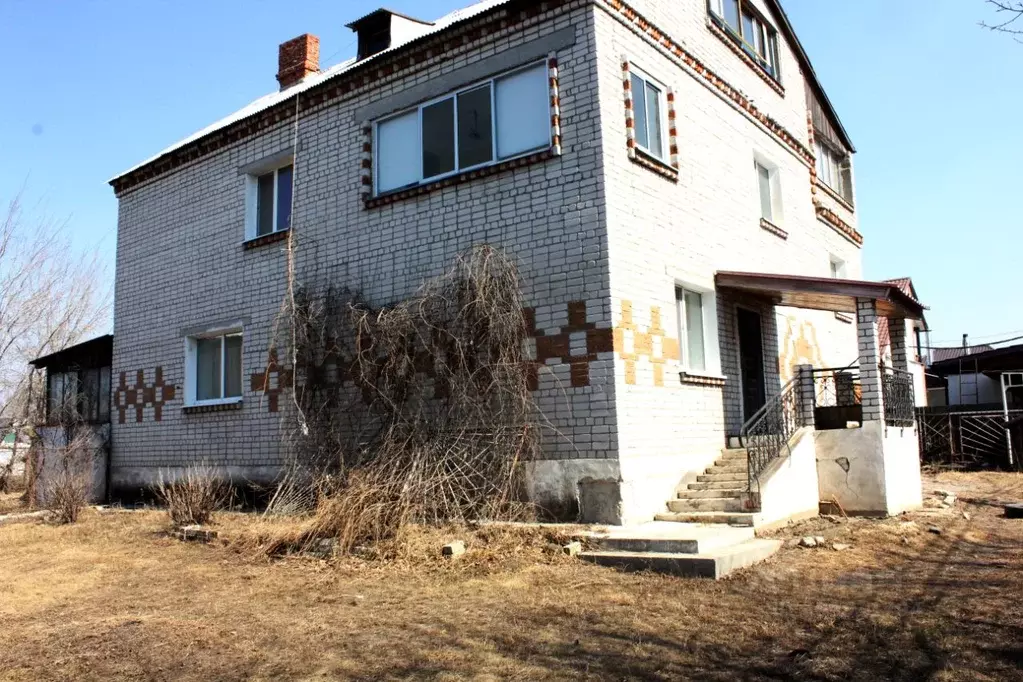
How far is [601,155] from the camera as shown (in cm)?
973

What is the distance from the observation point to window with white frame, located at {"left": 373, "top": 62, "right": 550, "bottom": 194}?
10.5m

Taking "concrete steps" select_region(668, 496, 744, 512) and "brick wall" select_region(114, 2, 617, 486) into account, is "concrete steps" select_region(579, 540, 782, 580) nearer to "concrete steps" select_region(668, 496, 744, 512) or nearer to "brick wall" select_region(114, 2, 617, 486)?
"concrete steps" select_region(668, 496, 744, 512)

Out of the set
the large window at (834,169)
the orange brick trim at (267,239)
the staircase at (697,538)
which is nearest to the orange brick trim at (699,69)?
the large window at (834,169)

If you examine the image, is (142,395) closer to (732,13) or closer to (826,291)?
(826,291)

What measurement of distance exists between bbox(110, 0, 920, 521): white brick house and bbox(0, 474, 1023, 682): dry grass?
2190 millimetres

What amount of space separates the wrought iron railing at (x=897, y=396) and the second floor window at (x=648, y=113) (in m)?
4.48

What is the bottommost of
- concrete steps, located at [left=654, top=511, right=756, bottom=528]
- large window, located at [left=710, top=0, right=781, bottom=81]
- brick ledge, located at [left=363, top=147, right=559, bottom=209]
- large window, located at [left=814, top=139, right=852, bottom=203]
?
concrete steps, located at [left=654, top=511, right=756, bottom=528]

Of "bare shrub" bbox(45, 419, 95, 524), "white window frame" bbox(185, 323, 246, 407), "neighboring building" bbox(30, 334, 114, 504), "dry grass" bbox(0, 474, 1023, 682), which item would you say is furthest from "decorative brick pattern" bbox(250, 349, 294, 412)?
"neighboring building" bbox(30, 334, 114, 504)

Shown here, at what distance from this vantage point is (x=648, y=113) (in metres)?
11.0

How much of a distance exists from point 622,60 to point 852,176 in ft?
40.7

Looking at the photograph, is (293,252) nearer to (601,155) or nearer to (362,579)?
(601,155)

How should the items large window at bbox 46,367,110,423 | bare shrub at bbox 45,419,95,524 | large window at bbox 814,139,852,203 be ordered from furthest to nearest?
large window at bbox 814,139,852,203 → large window at bbox 46,367,110,423 → bare shrub at bbox 45,419,95,524

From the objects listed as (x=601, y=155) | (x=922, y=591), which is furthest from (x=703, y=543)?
(x=601, y=155)

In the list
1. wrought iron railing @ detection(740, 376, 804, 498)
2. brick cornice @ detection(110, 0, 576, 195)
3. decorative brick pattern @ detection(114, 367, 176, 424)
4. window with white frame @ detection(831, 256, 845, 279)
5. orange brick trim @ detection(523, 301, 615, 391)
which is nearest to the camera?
orange brick trim @ detection(523, 301, 615, 391)
